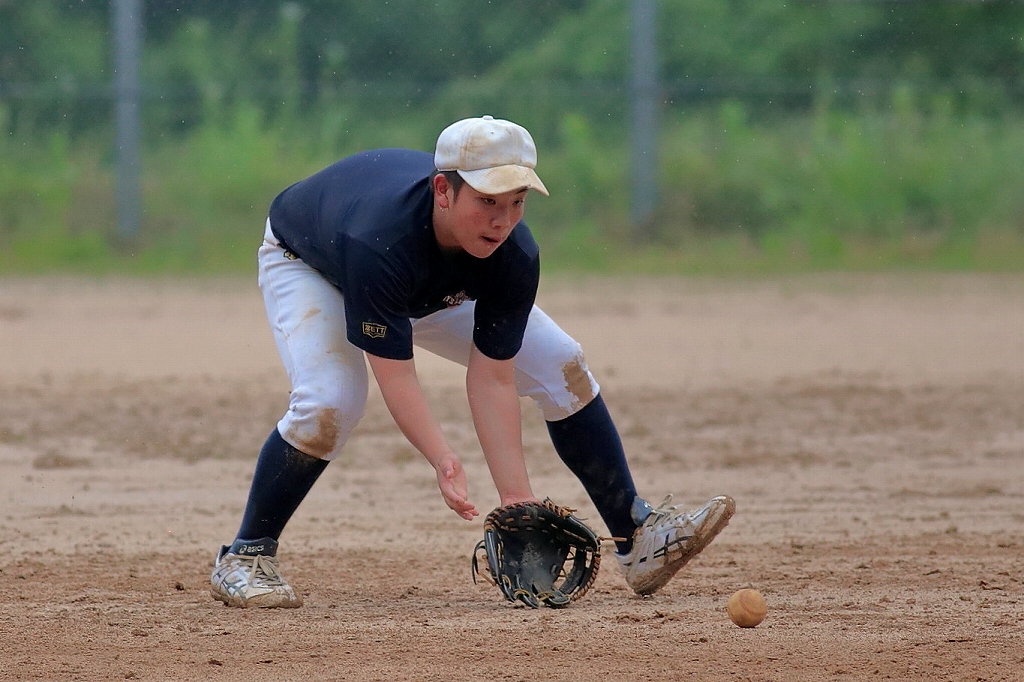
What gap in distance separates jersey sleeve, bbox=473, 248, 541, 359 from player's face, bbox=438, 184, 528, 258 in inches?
6.6

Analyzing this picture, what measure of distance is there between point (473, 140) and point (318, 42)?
43.2 feet

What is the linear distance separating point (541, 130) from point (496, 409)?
12190mm

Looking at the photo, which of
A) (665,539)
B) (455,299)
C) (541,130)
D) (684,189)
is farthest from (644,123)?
(455,299)

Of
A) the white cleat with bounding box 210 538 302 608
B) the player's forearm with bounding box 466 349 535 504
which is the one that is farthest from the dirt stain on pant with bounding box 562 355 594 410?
the white cleat with bounding box 210 538 302 608

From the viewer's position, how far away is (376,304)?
11.5ft

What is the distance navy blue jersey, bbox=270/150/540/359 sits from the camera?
11.6 feet

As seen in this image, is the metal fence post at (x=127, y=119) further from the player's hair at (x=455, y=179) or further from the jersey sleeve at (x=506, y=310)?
the player's hair at (x=455, y=179)

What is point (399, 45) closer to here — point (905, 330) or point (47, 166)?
point (47, 166)

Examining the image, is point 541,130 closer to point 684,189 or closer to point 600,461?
point 684,189

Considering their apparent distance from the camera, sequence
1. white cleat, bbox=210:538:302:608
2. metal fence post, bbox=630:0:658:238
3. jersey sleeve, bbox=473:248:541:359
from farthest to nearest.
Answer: metal fence post, bbox=630:0:658:238, white cleat, bbox=210:538:302:608, jersey sleeve, bbox=473:248:541:359

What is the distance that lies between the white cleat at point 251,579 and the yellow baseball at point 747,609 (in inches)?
48.7

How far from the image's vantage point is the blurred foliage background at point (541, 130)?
49.3 feet

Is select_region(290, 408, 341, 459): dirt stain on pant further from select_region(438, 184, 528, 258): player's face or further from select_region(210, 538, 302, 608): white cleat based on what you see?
select_region(438, 184, 528, 258): player's face

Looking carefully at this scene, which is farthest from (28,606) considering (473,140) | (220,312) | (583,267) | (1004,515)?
(583,267)
